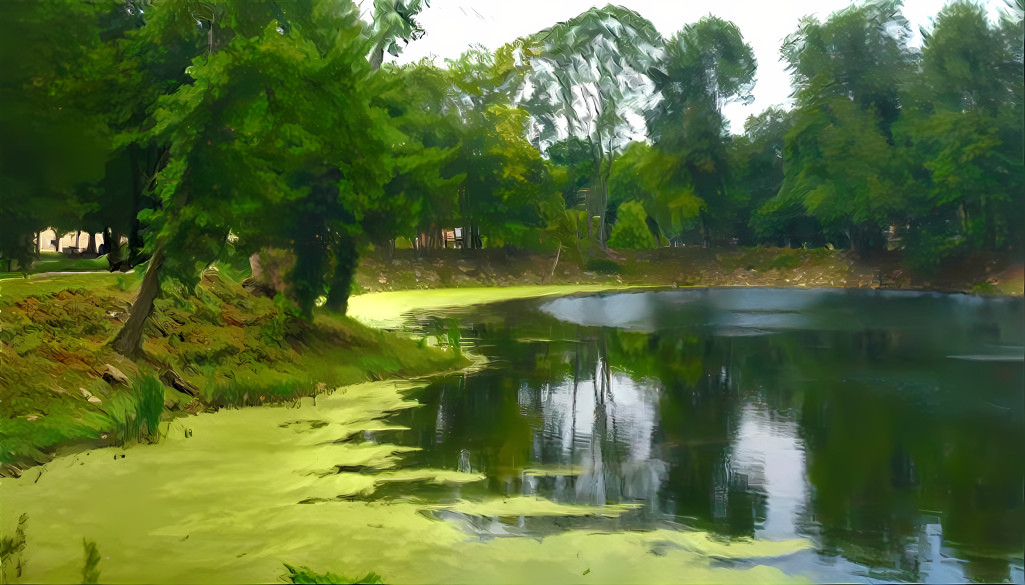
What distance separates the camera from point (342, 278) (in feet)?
64.0

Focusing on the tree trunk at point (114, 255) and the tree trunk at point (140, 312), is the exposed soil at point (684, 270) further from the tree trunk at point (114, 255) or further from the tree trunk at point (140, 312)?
the tree trunk at point (140, 312)

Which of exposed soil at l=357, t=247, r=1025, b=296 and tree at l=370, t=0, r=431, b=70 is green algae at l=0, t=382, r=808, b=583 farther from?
exposed soil at l=357, t=247, r=1025, b=296

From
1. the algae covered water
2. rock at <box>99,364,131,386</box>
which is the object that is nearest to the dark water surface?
the algae covered water

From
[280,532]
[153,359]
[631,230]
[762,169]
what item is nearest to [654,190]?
[631,230]

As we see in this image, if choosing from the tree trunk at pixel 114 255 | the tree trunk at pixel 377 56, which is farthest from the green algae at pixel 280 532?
the tree trunk at pixel 377 56

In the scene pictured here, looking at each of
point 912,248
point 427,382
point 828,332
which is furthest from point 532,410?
point 912,248

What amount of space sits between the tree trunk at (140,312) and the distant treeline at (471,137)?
1.4 inches

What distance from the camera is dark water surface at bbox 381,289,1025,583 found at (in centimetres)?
752

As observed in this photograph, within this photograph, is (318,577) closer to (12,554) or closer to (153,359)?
(12,554)

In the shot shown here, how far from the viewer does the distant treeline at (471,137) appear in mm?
12727

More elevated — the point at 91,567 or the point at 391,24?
the point at 391,24

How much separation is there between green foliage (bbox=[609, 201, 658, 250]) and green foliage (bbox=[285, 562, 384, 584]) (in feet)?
205

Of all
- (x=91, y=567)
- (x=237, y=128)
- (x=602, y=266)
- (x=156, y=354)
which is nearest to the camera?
(x=91, y=567)

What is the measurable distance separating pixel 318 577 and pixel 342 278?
47.0ft
